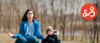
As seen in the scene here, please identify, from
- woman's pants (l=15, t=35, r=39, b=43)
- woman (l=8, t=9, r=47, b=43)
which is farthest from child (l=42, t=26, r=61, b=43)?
woman's pants (l=15, t=35, r=39, b=43)

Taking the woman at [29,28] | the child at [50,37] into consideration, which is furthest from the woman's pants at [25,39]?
the child at [50,37]

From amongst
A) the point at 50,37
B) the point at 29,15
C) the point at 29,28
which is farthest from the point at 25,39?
the point at 50,37

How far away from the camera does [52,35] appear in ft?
12.0

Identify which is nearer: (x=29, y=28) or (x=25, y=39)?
(x=25, y=39)

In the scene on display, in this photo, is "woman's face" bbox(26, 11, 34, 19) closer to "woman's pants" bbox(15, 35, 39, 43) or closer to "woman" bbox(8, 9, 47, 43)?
"woman" bbox(8, 9, 47, 43)

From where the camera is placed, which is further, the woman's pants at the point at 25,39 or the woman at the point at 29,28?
the woman at the point at 29,28

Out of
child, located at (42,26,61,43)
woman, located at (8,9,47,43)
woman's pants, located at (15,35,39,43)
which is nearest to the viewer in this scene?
woman's pants, located at (15,35,39,43)

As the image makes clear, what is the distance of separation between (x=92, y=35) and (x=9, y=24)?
32.4 ft

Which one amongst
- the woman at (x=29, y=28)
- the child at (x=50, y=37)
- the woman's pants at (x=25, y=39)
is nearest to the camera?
the woman's pants at (x=25, y=39)

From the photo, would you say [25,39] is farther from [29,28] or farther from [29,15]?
[29,15]

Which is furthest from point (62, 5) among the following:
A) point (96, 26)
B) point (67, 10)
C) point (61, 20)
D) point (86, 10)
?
point (96, 26)

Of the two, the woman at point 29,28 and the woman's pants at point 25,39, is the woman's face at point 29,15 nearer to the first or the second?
the woman at point 29,28

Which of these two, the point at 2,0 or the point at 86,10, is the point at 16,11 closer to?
the point at 2,0

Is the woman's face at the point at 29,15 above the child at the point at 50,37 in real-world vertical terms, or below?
above
